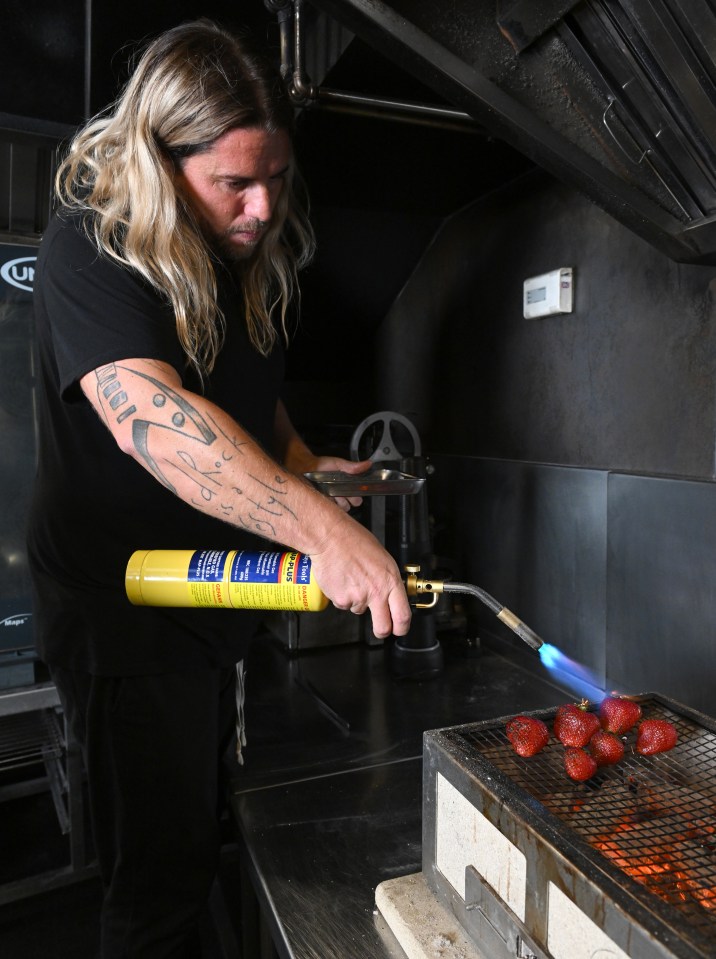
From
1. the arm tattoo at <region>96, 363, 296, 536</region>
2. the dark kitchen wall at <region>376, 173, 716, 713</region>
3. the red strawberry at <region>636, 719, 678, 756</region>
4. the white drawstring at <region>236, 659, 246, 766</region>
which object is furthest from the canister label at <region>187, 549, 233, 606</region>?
the dark kitchen wall at <region>376, 173, 716, 713</region>

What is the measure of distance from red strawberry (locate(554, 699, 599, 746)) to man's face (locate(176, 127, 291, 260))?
0.93 metres

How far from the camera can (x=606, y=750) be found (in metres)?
0.84

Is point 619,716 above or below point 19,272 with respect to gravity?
below

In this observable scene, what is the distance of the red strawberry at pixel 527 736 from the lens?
0.84 m

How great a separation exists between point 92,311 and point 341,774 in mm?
935

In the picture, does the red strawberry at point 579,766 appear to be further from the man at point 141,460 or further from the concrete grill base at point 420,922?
the man at point 141,460

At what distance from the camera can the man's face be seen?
1.08 meters

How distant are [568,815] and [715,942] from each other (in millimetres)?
207

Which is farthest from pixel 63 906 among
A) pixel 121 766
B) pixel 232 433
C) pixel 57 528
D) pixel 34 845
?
pixel 232 433

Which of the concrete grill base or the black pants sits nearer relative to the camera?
the concrete grill base

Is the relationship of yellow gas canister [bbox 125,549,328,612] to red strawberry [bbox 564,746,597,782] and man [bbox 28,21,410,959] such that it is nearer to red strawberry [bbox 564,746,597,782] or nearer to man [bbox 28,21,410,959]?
man [bbox 28,21,410,959]

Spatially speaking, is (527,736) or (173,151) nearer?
→ (527,736)

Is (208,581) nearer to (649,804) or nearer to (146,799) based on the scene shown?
(146,799)

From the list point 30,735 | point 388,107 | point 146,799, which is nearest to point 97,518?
point 146,799
